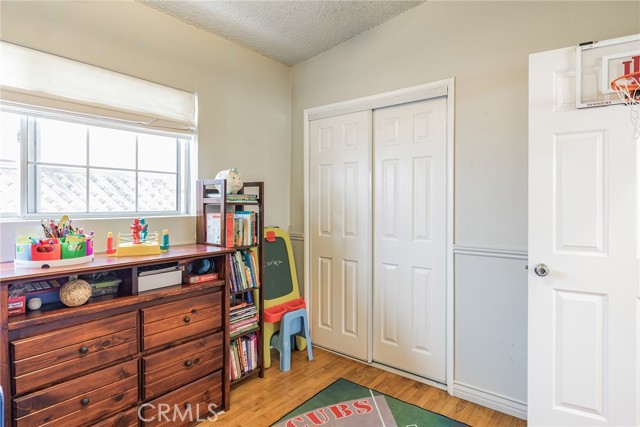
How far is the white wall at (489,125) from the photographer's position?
1.94m

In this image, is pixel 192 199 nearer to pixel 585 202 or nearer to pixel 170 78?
pixel 170 78

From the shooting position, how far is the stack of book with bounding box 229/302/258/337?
90.0 inches

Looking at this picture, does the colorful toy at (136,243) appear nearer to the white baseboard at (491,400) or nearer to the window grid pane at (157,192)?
the window grid pane at (157,192)

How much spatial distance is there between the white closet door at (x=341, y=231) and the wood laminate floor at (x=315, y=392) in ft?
0.79

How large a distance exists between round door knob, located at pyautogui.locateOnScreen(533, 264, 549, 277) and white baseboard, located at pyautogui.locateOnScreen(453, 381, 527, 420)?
87cm

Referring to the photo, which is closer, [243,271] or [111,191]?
[111,191]

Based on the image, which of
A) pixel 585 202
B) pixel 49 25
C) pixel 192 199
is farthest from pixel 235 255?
pixel 585 202

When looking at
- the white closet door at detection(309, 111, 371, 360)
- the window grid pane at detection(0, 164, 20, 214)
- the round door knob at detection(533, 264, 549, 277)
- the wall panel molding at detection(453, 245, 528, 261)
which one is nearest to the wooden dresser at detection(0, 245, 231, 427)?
the window grid pane at detection(0, 164, 20, 214)

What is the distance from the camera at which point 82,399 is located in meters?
1.50

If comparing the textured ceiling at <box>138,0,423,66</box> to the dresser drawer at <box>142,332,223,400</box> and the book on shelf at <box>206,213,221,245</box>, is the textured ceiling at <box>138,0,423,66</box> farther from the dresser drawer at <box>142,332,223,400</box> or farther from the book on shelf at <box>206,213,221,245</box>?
the dresser drawer at <box>142,332,223,400</box>

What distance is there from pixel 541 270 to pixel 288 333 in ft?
5.76

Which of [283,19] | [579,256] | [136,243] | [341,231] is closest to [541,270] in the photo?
[579,256]

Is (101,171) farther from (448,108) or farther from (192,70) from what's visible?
(448,108)

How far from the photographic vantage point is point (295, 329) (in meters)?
2.74
